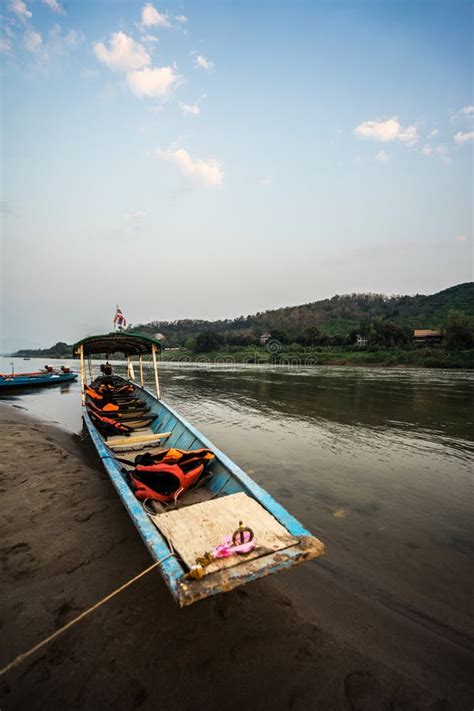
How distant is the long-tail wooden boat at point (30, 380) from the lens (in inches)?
816

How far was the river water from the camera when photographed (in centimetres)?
352

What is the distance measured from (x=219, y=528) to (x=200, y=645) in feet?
2.79

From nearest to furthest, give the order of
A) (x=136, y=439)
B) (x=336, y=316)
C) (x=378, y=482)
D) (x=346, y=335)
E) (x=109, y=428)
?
1. (x=378, y=482)
2. (x=136, y=439)
3. (x=109, y=428)
4. (x=346, y=335)
5. (x=336, y=316)

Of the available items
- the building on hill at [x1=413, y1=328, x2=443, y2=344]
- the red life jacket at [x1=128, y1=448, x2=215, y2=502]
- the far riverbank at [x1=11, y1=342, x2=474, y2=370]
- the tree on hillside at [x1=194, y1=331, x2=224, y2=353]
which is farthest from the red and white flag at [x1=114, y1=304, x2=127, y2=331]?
the tree on hillside at [x1=194, y1=331, x2=224, y2=353]

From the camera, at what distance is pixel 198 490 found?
4672 mm

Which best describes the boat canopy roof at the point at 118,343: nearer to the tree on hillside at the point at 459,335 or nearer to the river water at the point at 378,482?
the river water at the point at 378,482

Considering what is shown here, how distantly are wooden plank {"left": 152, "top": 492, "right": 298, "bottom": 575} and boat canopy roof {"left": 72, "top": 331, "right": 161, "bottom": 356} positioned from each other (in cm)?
613

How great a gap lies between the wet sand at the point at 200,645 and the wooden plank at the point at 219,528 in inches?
23.7

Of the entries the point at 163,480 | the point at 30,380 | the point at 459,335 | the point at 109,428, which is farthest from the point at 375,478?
the point at 459,335

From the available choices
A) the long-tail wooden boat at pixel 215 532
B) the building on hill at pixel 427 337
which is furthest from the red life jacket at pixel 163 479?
the building on hill at pixel 427 337

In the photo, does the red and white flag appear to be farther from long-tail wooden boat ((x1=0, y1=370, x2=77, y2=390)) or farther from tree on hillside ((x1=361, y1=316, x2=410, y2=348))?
tree on hillside ((x1=361, y1=316, x2=410, y2=348))

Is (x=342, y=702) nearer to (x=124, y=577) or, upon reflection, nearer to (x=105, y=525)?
(x=124, y=577)

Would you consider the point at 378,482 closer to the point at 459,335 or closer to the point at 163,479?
the point at 163,479

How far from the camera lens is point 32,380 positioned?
22453 millimetres
